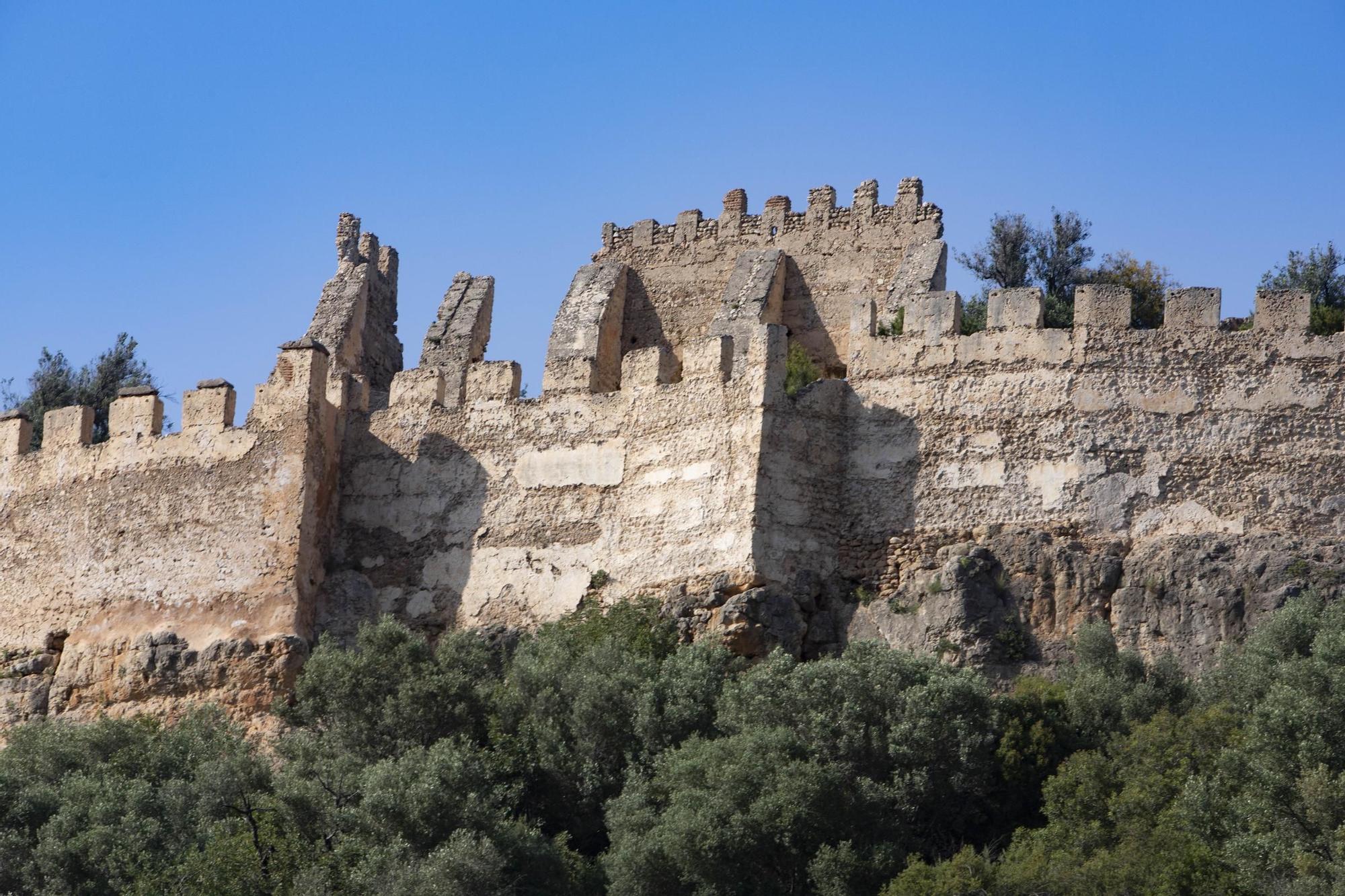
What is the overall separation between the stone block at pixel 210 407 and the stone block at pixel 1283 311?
1311cm

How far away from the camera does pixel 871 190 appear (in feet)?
129

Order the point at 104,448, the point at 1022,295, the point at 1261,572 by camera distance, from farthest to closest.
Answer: the point at 104,448, the point at 1022,295, the point at 1261,572

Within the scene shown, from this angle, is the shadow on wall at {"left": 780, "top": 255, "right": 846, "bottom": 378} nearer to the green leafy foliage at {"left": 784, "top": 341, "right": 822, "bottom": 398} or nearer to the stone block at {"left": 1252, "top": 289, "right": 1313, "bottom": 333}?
the green leafy foliage at {"left": 784, "top": 341, "right": 822, "bottom": 398}

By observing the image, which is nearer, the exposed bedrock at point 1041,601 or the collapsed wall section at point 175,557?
the exposed bedrock at point 1041,601

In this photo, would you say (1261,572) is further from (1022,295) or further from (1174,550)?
(1022,295)

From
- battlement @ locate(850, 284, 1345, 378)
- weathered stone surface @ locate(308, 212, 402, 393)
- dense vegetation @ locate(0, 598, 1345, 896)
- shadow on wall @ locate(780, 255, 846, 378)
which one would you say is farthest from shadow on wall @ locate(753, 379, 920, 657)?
weathered stone surface @ locate(308, 212, 402, 393)

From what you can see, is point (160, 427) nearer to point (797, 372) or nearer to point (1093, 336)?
point (797, 372)

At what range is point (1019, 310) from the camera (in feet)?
109

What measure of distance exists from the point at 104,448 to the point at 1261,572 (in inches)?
606

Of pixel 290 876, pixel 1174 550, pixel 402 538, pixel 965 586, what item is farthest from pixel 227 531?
pixel 1174 550

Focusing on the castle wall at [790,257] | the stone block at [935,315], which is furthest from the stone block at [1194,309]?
the castle wall at [790,257]

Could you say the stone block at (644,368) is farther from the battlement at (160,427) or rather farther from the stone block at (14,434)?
the stone block at (14,434)

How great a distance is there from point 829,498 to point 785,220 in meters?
7.84

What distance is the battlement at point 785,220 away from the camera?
38844 mm
